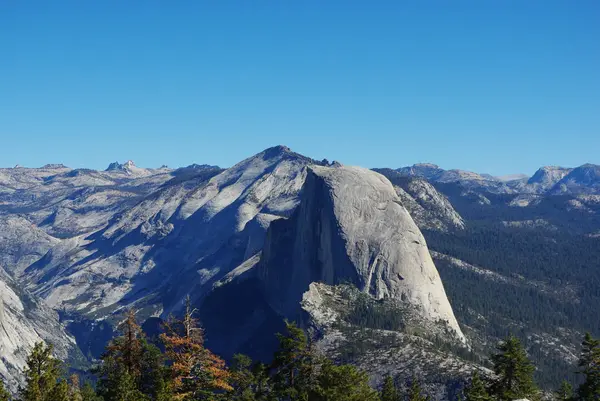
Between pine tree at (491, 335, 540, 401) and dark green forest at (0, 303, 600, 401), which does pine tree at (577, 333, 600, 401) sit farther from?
pine tree at (491, 335, 540, 401)

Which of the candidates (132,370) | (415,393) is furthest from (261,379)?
(132,370)

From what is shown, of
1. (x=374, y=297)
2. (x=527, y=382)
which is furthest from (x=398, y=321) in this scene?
(x=527, y=382)

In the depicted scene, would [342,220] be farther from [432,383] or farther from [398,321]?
[432,383]

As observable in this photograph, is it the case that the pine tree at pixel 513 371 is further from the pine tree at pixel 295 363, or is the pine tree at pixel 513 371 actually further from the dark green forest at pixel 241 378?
the pine tree at pixel 295 363

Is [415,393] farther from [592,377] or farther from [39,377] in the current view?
[39,377]

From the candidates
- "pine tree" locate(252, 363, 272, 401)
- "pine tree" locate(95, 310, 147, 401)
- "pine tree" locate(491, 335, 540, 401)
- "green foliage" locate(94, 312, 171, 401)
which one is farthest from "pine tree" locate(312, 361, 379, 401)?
"pine tree" locate(95, 310, 147, 401)

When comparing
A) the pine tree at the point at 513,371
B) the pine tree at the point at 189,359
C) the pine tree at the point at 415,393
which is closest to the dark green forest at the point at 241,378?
the pine tree at the point at 513,371

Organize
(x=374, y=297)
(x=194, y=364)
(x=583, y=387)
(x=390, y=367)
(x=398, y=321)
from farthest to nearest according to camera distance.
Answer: (x=374, y=297) → (x=398, y=321) → (x=390, y=367) → (x=583, y=387) → (x=194, y=364)
